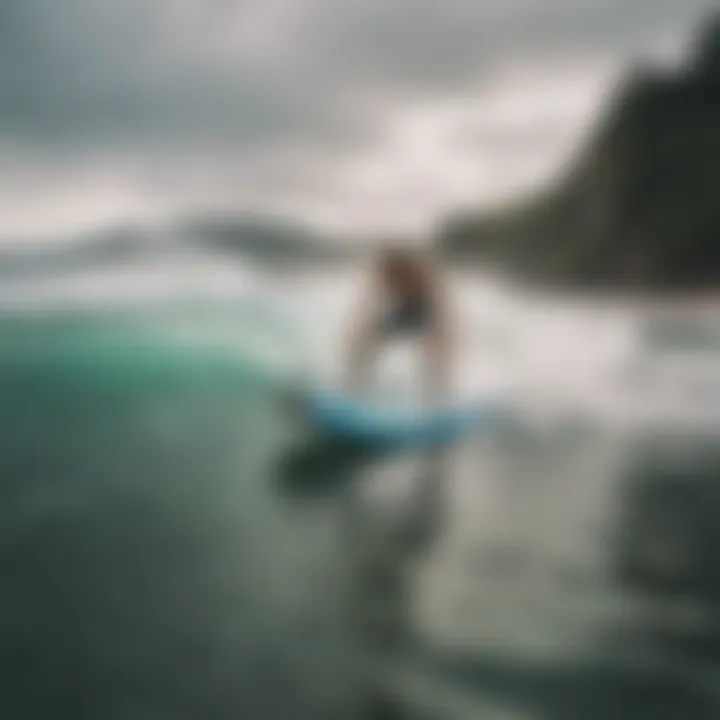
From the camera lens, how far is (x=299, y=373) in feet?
5.58

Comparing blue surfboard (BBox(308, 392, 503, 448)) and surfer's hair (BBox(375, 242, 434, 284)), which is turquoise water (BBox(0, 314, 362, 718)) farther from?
surfer's hair (BBox(375, 242, 434, 284))

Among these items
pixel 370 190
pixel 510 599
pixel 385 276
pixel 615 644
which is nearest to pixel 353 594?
pixel 510 599

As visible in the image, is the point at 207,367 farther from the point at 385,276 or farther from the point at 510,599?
the point at 510,599

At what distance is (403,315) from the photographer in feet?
5.39

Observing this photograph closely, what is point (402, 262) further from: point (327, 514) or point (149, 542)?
point (149, 542)

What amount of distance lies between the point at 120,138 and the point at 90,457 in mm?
531

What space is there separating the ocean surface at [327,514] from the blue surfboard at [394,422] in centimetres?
A: 3

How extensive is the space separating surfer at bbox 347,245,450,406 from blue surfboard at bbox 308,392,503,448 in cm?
5

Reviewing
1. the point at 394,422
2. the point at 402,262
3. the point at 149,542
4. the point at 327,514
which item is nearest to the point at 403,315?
the point at 402,262

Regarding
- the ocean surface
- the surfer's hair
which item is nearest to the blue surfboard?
the ocean surface

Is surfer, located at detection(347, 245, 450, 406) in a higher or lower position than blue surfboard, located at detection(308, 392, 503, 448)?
higher

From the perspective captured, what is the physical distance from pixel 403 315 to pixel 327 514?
0.38 metres

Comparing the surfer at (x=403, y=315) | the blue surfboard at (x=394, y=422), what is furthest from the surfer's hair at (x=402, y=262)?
the blue surfboard at (x=394, y=422)

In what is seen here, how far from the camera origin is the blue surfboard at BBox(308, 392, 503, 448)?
1.67m
